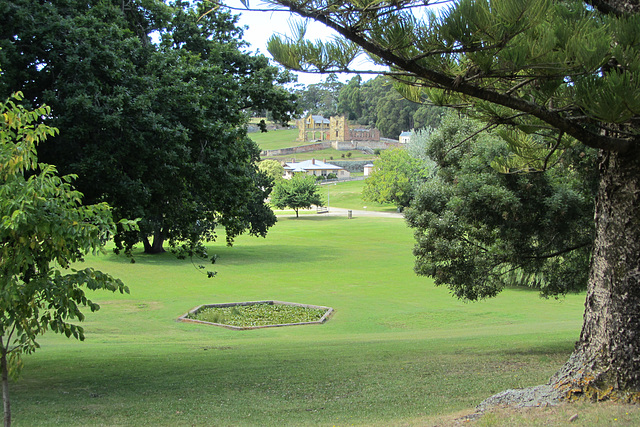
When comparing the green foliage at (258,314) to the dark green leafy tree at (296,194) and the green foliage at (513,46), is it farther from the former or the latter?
the dark green leafy tree at (296,194)

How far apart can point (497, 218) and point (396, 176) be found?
184 feet

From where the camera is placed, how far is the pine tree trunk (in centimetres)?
610

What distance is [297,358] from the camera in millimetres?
10773

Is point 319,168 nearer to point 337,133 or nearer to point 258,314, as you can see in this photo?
point 337,133

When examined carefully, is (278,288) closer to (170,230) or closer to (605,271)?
(170,230)

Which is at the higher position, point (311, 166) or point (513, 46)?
point (311, 166)

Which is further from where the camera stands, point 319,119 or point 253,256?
point 319,119

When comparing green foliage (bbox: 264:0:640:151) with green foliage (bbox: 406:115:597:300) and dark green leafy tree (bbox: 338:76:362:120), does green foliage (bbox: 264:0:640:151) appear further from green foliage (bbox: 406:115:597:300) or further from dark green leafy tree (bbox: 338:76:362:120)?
dark green leafy tree (bbox: 338:76:362:120)

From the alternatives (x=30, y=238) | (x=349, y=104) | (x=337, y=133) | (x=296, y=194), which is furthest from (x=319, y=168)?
(x=30, y=238)

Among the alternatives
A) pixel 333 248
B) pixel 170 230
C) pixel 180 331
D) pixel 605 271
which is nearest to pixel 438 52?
pixel 605 271

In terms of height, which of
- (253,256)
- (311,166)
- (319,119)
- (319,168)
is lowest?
(253,256)

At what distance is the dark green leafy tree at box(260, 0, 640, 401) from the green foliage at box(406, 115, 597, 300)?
3195 mm

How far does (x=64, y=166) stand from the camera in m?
8.46

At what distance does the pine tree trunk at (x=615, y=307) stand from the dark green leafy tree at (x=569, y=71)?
0.03ft
